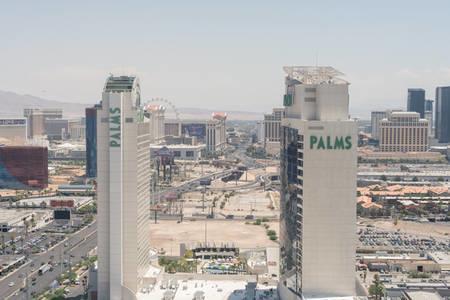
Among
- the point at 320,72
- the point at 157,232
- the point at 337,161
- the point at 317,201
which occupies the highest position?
the point at 320,72

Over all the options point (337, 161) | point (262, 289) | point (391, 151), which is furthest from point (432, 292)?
point (391, 151)

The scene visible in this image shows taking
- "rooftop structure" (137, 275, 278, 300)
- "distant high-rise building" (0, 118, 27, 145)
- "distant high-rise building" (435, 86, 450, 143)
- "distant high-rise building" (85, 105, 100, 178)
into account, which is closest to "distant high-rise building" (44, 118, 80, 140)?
"distant high-rise building" (0, 118, 27, 145)

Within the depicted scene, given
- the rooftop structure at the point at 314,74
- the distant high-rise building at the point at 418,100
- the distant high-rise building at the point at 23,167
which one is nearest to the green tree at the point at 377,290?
the rooftop structure at the point at 314,74

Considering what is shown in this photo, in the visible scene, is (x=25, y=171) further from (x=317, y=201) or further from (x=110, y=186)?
(x=317, y=201)

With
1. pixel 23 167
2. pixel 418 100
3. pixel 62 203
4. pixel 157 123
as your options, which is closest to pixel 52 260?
pixel 62 203

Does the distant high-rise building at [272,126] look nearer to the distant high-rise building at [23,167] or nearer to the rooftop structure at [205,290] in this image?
the distant high-rise building at [23,167]

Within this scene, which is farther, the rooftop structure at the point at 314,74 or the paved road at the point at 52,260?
the paved road at the point at 52,260
